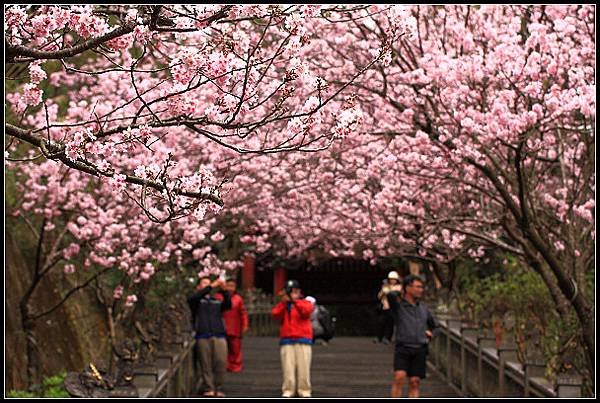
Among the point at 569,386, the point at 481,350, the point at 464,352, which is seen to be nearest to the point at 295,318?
the point at 481,350

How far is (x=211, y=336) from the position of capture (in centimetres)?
1475

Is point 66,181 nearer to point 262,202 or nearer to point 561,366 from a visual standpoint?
point 262,202

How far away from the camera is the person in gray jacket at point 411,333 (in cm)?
1149

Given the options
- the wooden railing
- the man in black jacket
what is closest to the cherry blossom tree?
the wooden railing

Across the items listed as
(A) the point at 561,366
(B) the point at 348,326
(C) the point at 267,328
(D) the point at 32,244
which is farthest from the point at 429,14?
(B) the point at 348,326

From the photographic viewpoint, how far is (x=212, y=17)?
5117 millimetres

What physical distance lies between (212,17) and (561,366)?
718cm

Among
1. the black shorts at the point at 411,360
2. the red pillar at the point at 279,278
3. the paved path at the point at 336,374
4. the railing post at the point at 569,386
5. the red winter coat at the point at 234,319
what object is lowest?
the paved path at the point at 336,374

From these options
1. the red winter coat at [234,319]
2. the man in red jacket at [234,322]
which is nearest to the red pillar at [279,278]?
the man in red jacket at [234,322]

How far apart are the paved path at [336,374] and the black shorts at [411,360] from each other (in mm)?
4090

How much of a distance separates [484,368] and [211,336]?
430cm

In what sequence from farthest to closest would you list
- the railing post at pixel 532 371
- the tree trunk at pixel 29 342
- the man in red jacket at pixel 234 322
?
1. the man in red jacket at pixel 234 322
2. the tree trunk at pixel 29 342
3. the railing post at pixel 532 371

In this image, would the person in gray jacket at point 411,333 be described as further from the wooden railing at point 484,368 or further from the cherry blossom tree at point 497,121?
the wooden railing at point 484,368

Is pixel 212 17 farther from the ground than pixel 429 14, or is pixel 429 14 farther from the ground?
pixel 429 14
